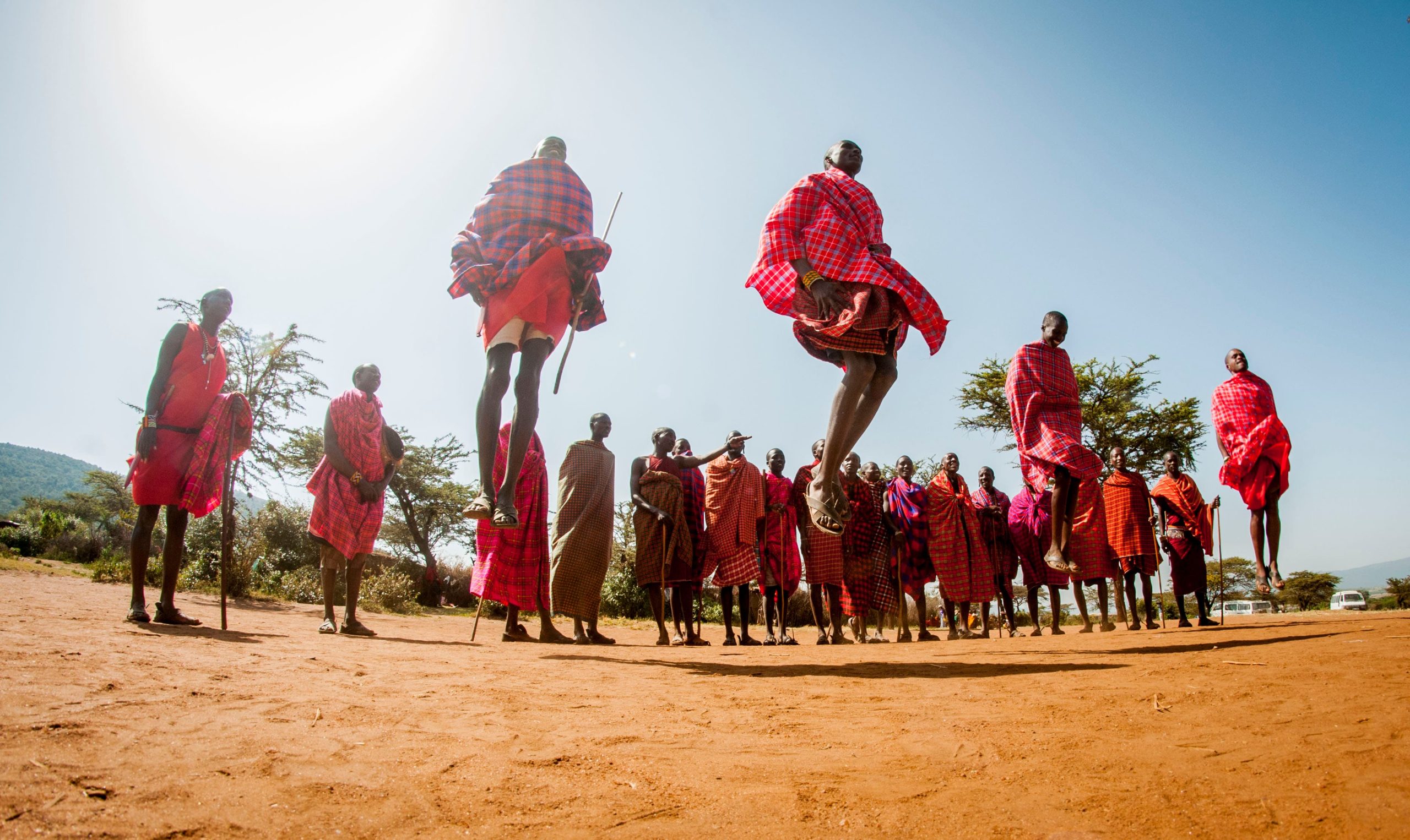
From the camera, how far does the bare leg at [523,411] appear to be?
3781mm

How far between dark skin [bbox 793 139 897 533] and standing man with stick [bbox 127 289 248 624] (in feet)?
14.2

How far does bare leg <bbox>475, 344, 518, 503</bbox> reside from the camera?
3.78m

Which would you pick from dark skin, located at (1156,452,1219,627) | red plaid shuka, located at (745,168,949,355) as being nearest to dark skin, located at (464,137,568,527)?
red plaid shuka, located at (745,168,949,355)

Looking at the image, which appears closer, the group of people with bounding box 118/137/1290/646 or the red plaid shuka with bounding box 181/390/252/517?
the group of people with bounding box 118/137/1290/646

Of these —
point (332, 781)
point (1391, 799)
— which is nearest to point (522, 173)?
point (332, 781)

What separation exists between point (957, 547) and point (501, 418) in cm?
676

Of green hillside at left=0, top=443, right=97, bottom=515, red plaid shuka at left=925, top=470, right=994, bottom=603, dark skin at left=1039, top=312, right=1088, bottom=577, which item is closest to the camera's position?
dark skin at left=1039, top=312, right=1088, bottom=577

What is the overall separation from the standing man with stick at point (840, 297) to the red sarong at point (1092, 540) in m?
6.33

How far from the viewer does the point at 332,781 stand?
1.54 meters

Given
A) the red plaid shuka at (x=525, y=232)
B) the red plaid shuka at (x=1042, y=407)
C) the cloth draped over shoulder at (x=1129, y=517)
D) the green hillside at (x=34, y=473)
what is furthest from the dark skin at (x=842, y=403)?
the green hillside at (x=34, y=473)

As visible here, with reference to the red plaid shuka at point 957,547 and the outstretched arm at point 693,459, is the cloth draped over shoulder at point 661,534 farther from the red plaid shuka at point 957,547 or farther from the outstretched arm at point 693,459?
the red plaid shuka at point 957,547

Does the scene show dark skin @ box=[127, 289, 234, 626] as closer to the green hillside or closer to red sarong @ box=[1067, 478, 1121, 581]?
red sarong @ box=[1067, 478, 1121, 581]

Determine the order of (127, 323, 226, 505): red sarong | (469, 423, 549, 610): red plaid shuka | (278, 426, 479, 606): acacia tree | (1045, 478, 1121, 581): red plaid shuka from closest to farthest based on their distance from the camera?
1. (127, 323, 226, 505): red sarong
2. (469, 423, 549, 610): red plaid shuka
3. (1045, 478, 1121, 581): red plaid shuka
4. (278, 426, 479, 606): acacia tree

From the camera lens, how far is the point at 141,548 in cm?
527
